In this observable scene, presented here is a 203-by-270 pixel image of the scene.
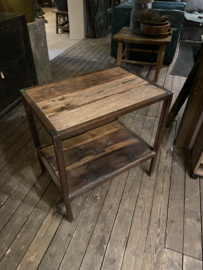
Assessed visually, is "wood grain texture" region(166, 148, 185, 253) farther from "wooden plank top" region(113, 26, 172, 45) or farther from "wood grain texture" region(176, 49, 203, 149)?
"wooden plank top" region(113, 26, 172, 45)

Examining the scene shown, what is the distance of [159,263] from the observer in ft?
3.56

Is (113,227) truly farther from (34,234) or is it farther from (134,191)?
(34,234)

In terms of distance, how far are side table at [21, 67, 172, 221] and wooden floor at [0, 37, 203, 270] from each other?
143 millimetres

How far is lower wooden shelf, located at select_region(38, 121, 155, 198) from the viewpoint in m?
1.20

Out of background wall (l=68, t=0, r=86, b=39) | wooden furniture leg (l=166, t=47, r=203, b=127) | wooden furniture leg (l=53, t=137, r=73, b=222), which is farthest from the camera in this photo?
background wall (l=68, t=0, r=86, b=39)

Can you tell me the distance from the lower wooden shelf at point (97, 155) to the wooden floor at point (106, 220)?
259 millimetres

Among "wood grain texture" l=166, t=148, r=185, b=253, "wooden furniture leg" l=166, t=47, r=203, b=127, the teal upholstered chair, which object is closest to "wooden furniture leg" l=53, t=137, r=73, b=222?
"wood grain texture" l=166, t=148, r=185, b=253

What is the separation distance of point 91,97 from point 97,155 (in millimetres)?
456

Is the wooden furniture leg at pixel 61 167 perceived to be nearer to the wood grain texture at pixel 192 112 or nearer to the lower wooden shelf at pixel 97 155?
the lower wooden shelf at pixel 97 155

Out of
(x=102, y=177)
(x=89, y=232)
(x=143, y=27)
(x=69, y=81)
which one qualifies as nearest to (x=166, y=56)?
(x=143, y=27)

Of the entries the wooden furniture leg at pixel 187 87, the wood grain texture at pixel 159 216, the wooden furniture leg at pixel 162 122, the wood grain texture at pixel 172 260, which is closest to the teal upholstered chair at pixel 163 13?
the wooden furniture leg at pixel 187 87

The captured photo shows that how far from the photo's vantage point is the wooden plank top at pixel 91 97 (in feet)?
3.05

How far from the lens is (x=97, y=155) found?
4.48 feet

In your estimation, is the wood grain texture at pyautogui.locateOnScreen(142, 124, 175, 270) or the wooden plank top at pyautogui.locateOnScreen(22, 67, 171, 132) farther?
the wood grain texture at pyautogui.locateOnScreen(142, 124, 175, 270)
